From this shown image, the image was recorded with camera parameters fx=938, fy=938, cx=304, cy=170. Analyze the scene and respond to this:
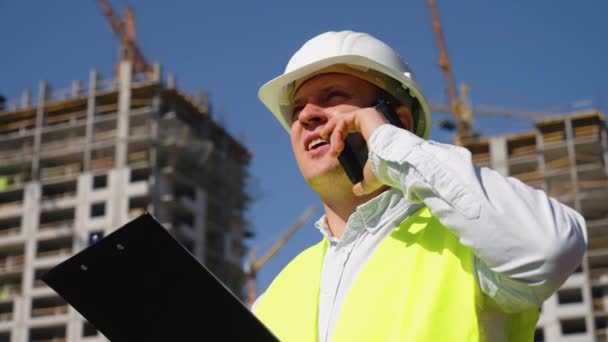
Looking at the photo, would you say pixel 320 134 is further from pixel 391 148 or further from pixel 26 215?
pixel 26 215

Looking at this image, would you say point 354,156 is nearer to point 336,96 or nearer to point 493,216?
point 336,96

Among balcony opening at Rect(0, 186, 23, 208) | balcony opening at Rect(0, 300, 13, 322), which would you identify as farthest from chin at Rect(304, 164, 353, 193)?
balcony opening at Rect(0, 186, 23, 208)

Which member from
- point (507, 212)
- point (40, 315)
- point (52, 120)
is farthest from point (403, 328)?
point (52, 120)

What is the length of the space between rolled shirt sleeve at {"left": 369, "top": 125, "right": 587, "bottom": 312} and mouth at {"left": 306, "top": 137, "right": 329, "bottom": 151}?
60 centimetres

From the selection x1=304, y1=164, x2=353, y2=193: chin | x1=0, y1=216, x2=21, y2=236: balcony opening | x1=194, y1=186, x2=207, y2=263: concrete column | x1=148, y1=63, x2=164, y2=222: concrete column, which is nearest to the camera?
x1=304, y1=164, x2=353, y2=193: chin

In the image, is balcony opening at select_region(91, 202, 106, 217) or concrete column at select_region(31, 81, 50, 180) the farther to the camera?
concrete column at select_region(31, 81, 50, 180)

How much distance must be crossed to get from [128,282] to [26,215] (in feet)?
230

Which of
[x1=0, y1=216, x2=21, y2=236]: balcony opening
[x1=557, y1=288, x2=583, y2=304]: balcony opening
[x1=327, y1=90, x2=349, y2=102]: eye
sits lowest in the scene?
[x1=557, y1=288, x2=583, y2=304]: balcony opening

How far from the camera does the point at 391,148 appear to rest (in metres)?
2.66

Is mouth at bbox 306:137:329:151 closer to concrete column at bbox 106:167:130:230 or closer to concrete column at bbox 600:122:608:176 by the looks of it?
concrete column at bbox 106:167:130:230

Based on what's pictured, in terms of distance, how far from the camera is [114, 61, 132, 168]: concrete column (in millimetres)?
68688

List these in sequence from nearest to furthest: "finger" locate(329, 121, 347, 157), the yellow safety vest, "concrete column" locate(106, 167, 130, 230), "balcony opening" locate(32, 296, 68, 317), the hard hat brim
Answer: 1. the yellow safety vest
2. "finger" locate(329, 121, 347, 157)
3. the hard hat brim
4. "balcony opening" locate(32, 296, 68, 317)
5. "concrete column" locate(106, 167, 130, 230)

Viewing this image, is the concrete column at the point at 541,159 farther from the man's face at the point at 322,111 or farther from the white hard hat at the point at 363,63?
the man's face at the point at 322,111

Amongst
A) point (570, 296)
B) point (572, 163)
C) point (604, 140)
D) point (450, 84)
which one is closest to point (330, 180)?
point (570, 296)
